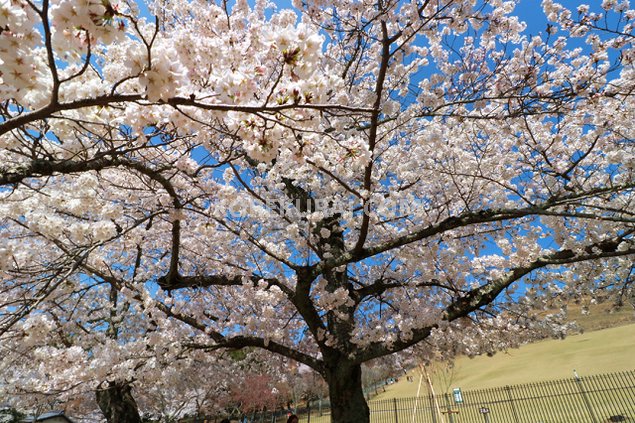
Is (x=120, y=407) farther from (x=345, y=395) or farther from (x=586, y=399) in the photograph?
(x=586, y=399)

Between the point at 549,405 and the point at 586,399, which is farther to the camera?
the point at 549,405

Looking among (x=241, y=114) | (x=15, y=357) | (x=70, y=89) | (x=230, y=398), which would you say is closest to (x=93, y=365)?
(x=15, y=357)

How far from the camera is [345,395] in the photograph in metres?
5.82

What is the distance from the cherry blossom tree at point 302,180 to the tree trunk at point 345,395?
0.10 feet

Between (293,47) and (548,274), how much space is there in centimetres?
674

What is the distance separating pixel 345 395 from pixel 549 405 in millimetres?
14382

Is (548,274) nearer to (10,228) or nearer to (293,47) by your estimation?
(293,47)

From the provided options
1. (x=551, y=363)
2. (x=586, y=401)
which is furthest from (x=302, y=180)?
(x=551, y=363)

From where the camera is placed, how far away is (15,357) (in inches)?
292

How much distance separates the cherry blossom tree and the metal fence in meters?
9.79

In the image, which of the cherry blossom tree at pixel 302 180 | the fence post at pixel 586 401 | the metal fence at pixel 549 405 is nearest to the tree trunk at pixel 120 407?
the cherry blossom tree at pixel 302 180

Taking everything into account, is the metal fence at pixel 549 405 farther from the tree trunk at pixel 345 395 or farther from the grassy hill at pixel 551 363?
the tree trunk at pixel 345 395

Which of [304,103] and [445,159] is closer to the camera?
[304,103]

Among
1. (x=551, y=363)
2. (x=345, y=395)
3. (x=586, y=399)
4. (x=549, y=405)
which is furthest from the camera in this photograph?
(x=551, y=363)
